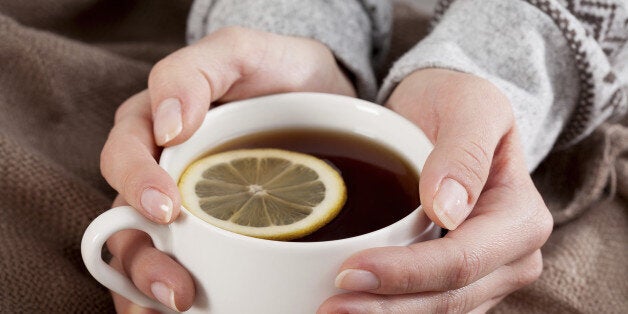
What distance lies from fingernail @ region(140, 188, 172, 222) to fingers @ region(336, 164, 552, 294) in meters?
0.11

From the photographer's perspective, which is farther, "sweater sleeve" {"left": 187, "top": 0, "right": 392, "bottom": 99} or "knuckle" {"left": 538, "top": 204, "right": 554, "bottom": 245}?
"sweater sleeve" {"left": 187, "top": 0, "right": 392, "bottom": 99}

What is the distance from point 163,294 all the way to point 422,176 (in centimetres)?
19

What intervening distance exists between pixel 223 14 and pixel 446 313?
44 cm

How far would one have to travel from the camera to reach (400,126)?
0.57 m

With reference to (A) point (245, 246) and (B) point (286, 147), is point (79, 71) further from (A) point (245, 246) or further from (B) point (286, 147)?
(A) point (245, 246)

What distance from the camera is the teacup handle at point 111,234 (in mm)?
465

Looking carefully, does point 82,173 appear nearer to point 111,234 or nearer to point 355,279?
point 111,234

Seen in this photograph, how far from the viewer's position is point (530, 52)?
0.69 meters

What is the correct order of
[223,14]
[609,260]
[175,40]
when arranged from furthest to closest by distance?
1. [175,40]
2. [223,14]
3. [609,260]

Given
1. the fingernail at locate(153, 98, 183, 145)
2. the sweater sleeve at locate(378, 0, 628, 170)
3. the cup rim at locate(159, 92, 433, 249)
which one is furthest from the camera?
the sweater sleeve at locate(378, 0, 628, 170)

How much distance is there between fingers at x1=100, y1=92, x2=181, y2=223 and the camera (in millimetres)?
456

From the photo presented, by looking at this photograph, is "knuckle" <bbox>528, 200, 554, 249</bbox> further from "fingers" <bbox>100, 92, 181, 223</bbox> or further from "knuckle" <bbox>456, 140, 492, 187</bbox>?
"fingers" <bbox>100, 92, 181, 223</bbox>

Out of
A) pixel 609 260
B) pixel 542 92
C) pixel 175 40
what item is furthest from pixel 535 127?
pixel 175 40

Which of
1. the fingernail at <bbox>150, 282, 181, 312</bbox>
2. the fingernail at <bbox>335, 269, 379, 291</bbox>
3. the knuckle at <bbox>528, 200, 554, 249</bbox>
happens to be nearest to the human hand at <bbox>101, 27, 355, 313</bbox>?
the fingernail at <bbox>150, 282, 181, 312</bbox>
